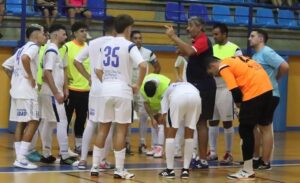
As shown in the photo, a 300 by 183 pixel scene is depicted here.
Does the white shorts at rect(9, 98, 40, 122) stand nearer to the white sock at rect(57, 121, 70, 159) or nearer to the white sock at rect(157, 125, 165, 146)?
the white sock at rect(57, 121, 70, 159)

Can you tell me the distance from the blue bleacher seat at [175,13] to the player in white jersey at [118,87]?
6990 mm

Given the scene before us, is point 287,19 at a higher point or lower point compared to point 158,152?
higher

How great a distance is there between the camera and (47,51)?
978 centimetres

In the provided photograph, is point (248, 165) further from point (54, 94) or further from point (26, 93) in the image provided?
point (26, 93)

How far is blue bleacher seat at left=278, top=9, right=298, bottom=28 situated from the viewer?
1878 cm

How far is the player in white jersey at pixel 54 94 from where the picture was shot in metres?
9.73

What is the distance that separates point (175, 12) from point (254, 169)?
6297mm

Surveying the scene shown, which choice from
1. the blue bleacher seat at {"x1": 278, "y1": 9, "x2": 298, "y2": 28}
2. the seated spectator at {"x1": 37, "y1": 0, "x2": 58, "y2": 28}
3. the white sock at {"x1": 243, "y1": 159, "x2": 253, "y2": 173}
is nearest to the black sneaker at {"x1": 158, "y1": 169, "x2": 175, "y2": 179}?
the white sock at {"x1": 243, "y1": 159, "x2": 253, "y2": 173}

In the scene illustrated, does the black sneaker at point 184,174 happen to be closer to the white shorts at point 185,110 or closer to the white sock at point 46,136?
the white shorts at point 185,110

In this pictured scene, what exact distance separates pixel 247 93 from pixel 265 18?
31.3 ft

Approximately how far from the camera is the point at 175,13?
16203 millimetres

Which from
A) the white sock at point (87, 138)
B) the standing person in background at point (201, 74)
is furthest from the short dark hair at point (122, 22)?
the white sock at point (87, 138)

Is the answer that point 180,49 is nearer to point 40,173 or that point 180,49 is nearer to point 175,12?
point 40,173

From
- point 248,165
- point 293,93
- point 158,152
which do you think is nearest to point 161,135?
point 158,152
